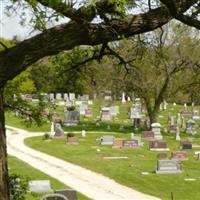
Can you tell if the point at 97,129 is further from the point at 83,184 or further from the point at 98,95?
the point at 98,95

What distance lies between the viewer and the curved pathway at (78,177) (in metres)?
20.2

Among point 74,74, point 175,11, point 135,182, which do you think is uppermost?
point 175,11

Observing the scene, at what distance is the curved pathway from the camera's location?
20.2 m

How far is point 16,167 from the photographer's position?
87.6 feet

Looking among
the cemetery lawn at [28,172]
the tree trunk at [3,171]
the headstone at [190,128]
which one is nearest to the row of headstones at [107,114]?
the headstone at [190,128]

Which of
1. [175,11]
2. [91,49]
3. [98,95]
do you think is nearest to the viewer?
[175,11]

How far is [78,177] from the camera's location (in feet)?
78.9


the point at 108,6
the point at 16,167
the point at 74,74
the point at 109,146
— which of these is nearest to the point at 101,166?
the point at 16,167

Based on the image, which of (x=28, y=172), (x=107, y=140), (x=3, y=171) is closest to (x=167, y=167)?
(x=28, y=172)

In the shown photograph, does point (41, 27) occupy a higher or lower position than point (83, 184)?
higher

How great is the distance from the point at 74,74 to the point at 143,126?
39.7 metres

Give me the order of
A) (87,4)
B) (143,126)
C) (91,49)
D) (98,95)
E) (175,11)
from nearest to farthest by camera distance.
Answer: (87,4)
(175,11)
(91,49)
(143,126)
(98,95)

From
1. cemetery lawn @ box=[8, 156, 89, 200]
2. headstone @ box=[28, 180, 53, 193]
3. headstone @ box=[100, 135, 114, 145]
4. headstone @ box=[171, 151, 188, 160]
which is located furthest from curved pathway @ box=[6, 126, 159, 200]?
headstone @ box=[171, 151, 188, 160]

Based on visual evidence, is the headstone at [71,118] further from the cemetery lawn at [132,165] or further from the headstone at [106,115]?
the cemetery lawn at [132,165]
